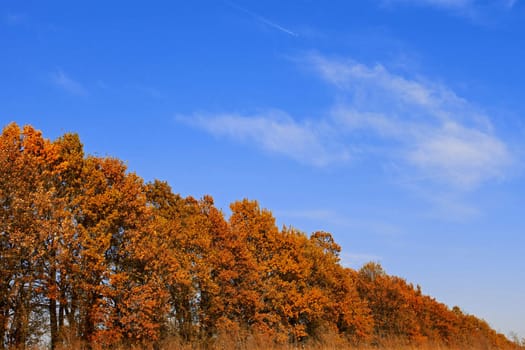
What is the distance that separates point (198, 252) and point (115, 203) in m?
11.3

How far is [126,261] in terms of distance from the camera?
117 ft

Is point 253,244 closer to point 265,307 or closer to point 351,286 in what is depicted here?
point 265,307

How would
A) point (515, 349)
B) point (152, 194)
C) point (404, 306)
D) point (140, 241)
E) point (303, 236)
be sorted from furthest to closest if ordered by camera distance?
point (404, 306), point (303, 236), point (152, 194), point (515, 349), point (140, 241)

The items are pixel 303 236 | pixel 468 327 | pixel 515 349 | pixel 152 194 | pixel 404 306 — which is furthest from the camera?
pixel 468 327

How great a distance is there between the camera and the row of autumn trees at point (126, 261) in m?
28.8

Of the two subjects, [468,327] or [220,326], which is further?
[468,327]

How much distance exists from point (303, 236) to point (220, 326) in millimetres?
25357

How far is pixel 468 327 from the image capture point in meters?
118

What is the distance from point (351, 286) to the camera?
68.5 meters

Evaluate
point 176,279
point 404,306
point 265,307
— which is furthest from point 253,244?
point 404,306

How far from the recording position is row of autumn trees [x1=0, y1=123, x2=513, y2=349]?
1134 inches

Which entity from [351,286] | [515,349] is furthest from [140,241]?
[351,286]

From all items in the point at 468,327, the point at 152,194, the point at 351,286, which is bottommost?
the point at 468,327

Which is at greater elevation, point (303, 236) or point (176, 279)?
point (303, 236)
